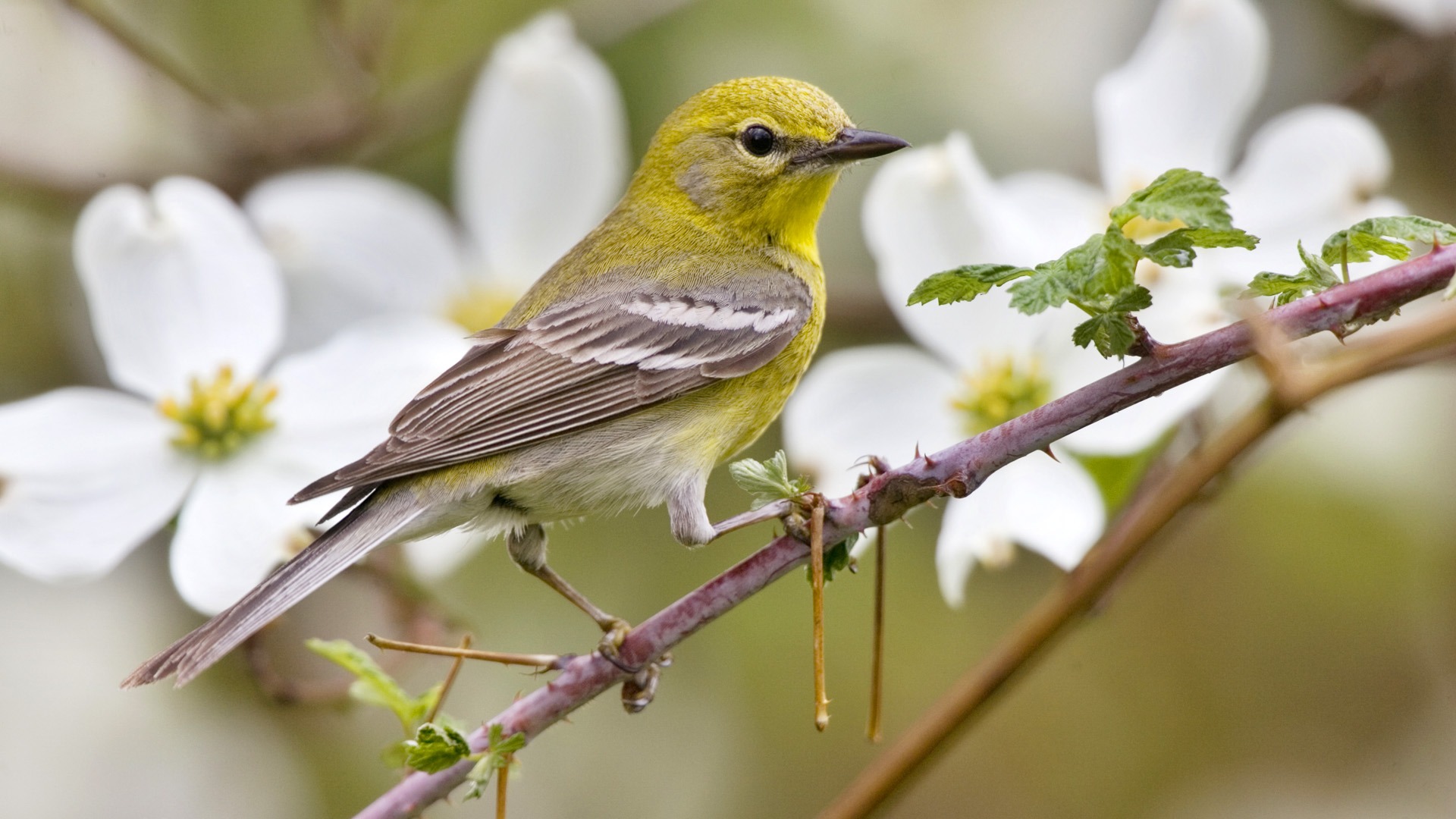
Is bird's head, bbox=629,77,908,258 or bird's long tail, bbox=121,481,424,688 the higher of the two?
bird's head, bbox=629,77,908,258

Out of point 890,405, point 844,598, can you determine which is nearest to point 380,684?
point 890,405

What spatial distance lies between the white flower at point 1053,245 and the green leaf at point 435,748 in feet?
3.40

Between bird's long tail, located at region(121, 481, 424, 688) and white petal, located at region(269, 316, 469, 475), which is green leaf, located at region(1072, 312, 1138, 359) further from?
white petal, located at region(269, 316, 469, 475)

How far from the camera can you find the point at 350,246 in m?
3.60

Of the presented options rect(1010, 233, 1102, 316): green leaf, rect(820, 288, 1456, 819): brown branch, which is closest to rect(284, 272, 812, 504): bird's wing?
rect(820, 288, 1456, 819): brown branch

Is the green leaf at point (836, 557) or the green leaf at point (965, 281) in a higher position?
the green leaf at point (965, 281)

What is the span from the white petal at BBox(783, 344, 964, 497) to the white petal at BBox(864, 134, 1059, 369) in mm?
94

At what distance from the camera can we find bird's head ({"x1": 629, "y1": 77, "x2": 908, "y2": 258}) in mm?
3555


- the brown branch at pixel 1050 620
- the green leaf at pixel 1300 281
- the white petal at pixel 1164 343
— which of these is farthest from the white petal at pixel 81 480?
the green leaf at pixel 1300 281

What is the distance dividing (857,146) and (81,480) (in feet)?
6.26

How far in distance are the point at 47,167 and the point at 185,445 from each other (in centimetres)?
135

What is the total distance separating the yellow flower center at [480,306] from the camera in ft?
12.6

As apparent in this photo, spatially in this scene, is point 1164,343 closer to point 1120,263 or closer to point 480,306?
point 1120,263

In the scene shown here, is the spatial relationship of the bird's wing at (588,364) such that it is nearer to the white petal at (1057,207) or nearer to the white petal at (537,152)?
the white petal at (537,152)
